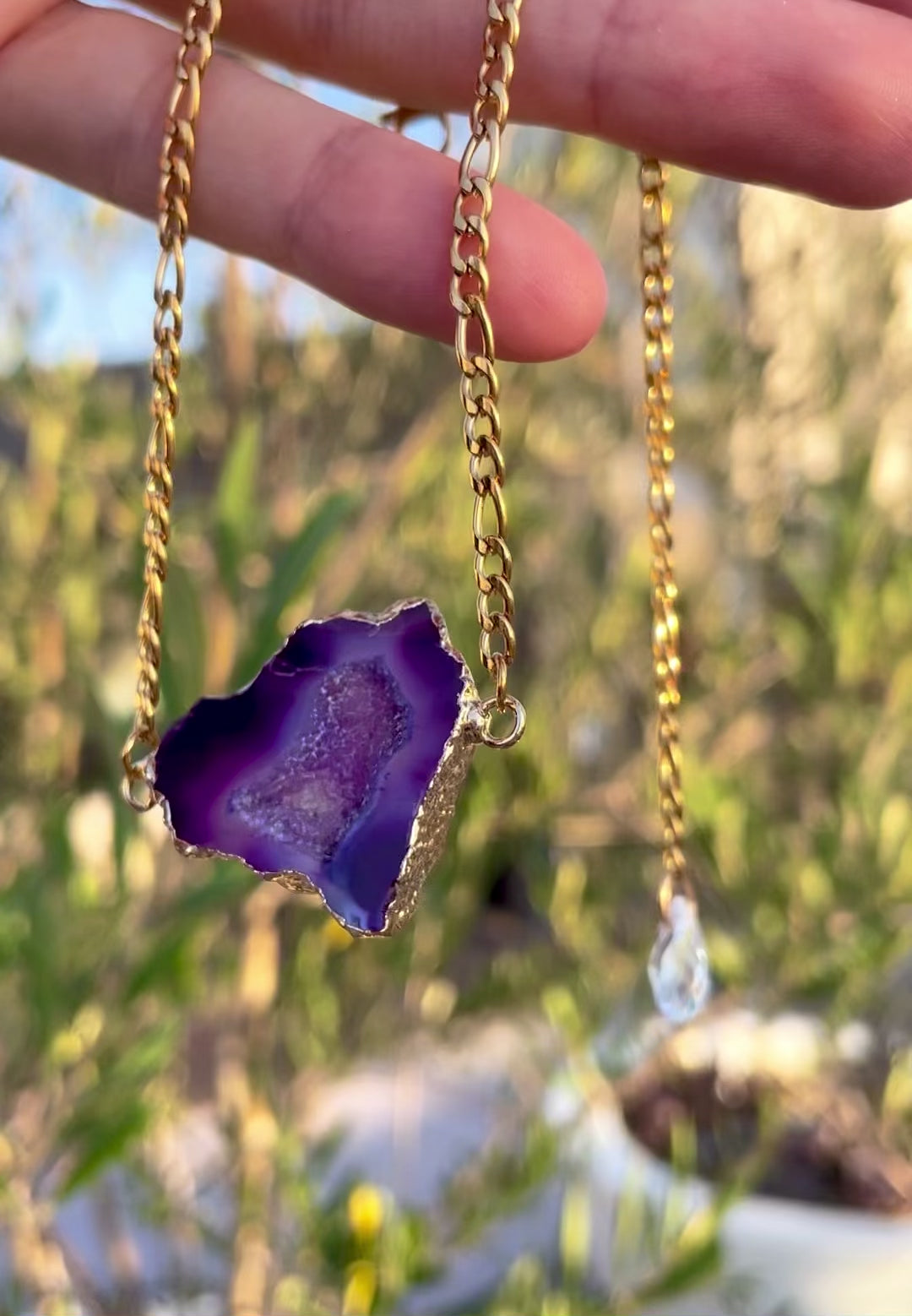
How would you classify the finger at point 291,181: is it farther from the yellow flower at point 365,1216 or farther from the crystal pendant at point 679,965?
the yellow flower at point 365,1216

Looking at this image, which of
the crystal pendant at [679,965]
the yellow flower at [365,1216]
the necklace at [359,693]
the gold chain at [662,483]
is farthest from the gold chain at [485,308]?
the yellow flower at [365,1216]

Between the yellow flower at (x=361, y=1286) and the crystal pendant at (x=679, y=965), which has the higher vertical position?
the crystal pendant at (x=679, y=965)

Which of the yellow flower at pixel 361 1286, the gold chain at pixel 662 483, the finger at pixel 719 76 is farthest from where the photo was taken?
the yellow flower at pixel 361 1286

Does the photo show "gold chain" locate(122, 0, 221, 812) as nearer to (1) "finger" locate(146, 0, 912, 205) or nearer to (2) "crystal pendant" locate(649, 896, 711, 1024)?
(1) "finger" locate(146, 0, 912, 205)

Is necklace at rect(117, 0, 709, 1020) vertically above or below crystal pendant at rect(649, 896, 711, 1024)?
above

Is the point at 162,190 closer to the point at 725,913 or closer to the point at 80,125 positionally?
the point at 80,125

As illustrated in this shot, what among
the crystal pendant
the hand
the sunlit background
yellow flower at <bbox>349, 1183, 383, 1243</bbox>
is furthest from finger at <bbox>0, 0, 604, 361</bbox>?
yellow flower at <bbox>349, 1183, 383, 1243</bbox>
